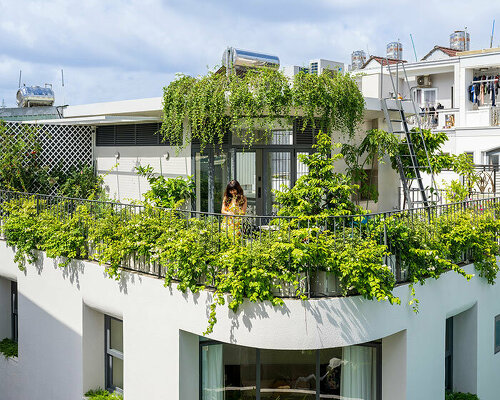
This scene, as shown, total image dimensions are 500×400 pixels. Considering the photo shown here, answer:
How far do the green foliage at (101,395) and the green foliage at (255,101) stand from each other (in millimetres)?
4805

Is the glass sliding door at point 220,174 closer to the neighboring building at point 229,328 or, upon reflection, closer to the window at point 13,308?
the neighboring building at point 229,328

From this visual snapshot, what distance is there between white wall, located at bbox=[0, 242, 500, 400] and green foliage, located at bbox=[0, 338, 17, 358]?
484 mm

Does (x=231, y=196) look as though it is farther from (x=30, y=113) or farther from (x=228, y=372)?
(x=30, y=113)

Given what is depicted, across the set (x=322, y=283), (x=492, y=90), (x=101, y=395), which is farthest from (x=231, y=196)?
(x=492, y=90)

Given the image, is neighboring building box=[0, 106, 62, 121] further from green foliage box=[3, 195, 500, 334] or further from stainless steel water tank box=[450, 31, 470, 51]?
stainless steel water tank box=[450, 31, 470, 51]

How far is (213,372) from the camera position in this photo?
921 centimetres

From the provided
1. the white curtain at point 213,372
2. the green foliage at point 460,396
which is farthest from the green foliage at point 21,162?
the green foliage at point 460,396

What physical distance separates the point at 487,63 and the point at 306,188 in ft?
53.5

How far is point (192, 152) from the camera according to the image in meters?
12.5

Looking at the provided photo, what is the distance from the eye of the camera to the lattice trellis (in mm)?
14672

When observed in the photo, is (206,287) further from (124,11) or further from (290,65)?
(124,11)

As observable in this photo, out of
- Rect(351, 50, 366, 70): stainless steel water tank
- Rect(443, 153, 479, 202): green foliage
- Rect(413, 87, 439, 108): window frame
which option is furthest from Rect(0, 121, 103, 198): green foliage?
Rect(351, 50, 366, 70): stainless steel water tank

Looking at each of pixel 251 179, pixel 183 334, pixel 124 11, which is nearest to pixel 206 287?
pixel 183 334

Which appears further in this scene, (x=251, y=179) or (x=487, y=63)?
(x=487, y=63)
